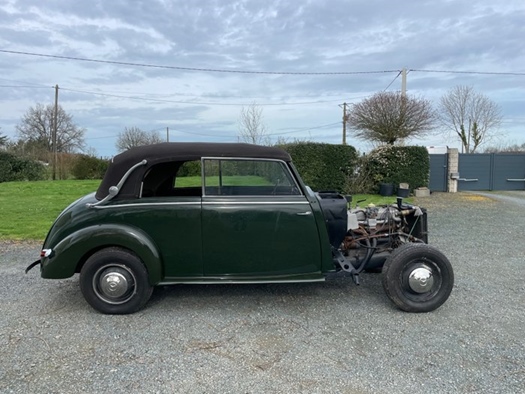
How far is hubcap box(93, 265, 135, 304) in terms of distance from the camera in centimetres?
361

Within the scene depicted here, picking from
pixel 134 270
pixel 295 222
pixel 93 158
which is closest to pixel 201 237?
pixel 134 270

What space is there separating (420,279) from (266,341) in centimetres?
167

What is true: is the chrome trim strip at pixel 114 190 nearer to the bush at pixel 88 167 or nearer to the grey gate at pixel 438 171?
the grey gate at pixel 438 171

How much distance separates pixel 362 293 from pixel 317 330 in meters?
1.10

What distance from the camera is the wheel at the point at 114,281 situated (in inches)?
142

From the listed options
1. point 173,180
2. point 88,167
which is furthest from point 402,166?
point 88,167

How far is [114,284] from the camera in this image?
3.62m

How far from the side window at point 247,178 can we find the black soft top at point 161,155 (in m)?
0.08

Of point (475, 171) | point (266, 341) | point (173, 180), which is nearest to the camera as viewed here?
point (266, 341)

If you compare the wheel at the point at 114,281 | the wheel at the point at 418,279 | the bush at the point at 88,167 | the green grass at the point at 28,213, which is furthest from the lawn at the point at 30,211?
the bush at the point at 88,167

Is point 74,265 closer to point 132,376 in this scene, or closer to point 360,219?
point 132,376

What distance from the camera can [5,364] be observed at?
279 cm

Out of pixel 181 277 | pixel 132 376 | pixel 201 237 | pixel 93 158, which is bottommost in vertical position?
pixel 132 376

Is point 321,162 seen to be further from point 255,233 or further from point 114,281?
point 114,281
